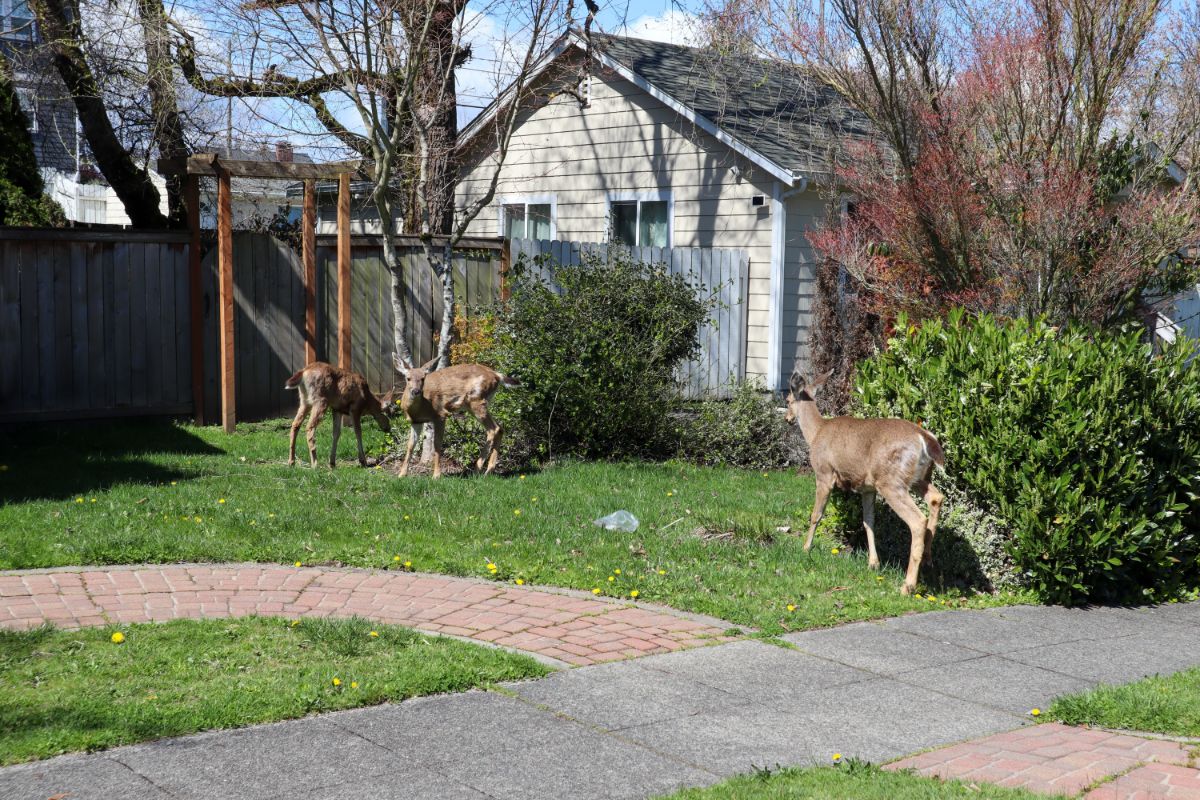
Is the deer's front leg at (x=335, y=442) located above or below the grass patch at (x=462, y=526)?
above

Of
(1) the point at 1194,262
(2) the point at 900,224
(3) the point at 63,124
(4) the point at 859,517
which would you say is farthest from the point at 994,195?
(3) the point at 63,124

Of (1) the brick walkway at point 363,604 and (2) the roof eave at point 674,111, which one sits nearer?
(1) the brick walkway at point 363,604

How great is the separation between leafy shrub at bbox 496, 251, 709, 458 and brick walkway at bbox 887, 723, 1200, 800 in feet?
24.3

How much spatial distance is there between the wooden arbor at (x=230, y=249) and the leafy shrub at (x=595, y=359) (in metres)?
2.33

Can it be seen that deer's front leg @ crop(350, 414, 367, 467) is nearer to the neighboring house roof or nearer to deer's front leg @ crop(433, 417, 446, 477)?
deer's front leg @ crop(433, 417, 446, 477)

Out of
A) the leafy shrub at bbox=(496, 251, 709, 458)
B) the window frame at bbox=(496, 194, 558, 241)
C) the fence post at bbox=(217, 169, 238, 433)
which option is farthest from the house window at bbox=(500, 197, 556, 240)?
the fence post at bbox=(217, 169, 238, 433)

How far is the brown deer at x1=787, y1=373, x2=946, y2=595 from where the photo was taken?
26.3ft

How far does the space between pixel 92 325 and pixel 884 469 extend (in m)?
9.23

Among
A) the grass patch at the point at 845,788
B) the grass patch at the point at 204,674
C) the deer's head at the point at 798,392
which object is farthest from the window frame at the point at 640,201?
the grass patch at the point at 845,788

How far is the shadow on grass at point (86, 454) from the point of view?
997 centimetres

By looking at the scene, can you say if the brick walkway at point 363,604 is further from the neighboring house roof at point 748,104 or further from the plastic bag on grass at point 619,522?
the neighboring house roof at point 748,104

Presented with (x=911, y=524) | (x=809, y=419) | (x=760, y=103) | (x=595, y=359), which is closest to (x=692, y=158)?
(x=760, y=103)

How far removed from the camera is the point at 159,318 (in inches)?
535

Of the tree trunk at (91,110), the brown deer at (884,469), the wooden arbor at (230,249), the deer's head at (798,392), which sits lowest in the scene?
the brown deer at (884,469)
